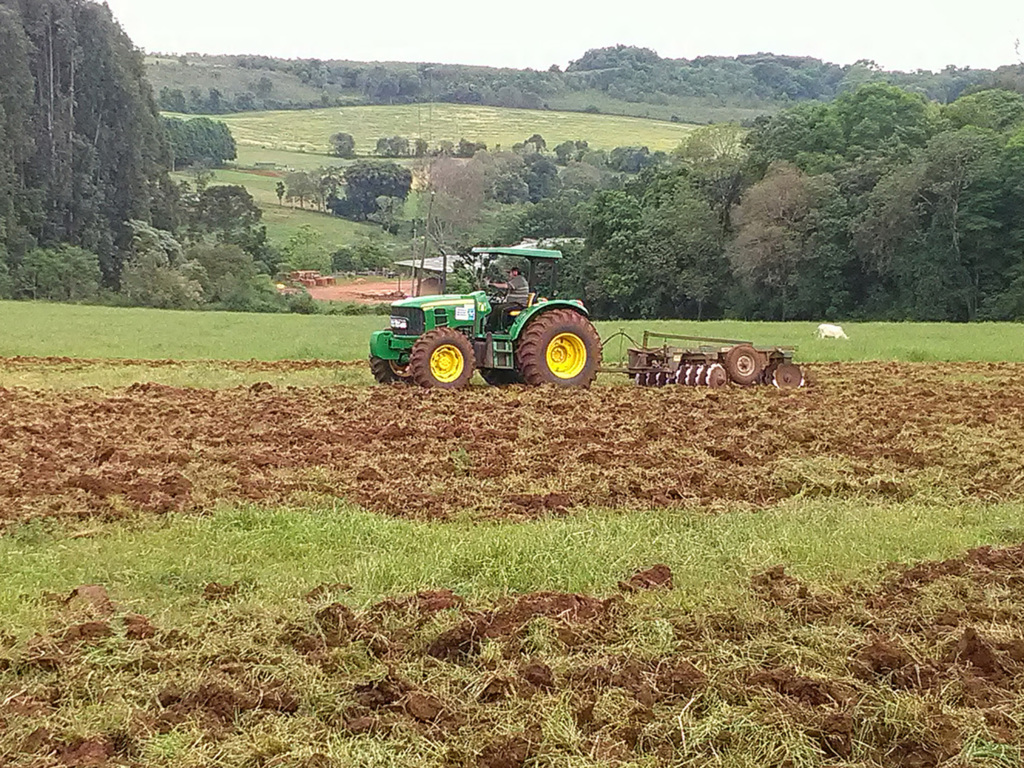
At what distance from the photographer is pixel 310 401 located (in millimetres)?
14141

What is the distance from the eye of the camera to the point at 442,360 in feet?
50.0

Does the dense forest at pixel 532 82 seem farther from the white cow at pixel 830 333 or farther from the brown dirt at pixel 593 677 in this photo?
the brown dirt at pixel 593 677

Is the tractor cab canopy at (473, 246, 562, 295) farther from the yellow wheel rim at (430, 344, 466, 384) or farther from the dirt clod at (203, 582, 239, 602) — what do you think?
the dirt clod at (203, 582, 239, 602)

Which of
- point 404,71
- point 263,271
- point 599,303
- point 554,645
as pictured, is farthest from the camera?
point 404,71

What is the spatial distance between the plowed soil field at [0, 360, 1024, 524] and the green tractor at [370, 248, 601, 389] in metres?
0.47

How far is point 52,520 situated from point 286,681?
3567 mm

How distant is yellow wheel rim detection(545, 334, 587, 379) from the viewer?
1598 centimetres

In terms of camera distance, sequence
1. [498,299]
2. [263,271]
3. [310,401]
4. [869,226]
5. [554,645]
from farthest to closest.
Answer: [263,271] < [869,226] < [498,299] < [310,401] < [554,645]

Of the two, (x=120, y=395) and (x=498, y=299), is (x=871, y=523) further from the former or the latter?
(x=120, y=395)

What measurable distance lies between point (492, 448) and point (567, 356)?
5693 millimetres

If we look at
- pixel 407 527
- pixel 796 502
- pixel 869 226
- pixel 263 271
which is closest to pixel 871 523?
pixel 796 502

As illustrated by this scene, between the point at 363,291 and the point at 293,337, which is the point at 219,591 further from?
the point at 363,291

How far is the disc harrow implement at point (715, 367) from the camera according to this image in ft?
53.7

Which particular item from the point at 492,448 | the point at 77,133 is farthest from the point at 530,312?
the point at 77,133
